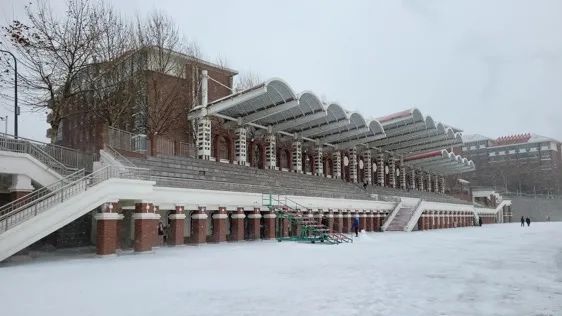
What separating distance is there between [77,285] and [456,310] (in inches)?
385

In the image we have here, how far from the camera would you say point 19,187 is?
69.0 ft

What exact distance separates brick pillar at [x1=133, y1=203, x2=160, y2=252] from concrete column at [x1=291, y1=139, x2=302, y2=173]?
30.3 m

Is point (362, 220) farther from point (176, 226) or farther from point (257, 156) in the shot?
point (176, 226)

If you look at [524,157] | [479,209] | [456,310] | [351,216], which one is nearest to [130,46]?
[351,216]

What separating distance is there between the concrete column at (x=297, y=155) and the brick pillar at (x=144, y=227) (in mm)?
30337

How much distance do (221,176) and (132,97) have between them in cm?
992

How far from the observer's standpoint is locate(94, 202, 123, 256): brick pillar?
68.2ft

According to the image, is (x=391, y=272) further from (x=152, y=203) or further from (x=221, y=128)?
(x=221, y=128)

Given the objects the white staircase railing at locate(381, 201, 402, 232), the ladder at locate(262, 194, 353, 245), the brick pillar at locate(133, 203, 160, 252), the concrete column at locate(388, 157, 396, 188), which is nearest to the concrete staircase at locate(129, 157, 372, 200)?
the ladder at locate(262, 194, 353, 245)

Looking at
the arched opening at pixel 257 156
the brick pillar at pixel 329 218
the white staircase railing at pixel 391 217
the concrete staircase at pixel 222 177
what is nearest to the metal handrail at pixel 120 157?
the concrete staircase at pixel 222 177

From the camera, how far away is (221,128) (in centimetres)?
4534

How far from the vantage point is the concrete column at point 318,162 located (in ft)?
185

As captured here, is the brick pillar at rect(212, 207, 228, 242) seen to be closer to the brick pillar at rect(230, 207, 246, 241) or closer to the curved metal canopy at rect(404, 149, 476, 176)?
the brick pillar at rect(230, 207, 246, 241)

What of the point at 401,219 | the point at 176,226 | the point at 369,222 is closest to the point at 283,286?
the point at 176,226
